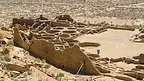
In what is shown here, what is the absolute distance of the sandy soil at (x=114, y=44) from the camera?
21.8 metres

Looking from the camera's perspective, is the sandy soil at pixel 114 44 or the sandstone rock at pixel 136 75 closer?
the sandstone rock at pixel 136 75

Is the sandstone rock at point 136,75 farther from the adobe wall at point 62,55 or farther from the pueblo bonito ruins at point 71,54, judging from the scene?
the adobe wall at point 62,55

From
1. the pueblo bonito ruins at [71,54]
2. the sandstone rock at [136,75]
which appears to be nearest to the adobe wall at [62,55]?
the pueblo bonito ruins at [71,54]

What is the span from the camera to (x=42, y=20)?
3203 cm

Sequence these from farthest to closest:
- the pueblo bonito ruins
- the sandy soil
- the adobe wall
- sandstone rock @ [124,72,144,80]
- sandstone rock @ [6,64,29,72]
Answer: the sandy soil < the adobe wall < sandstone rock @ [124,72,144,80] < the pueblo bonito ruins < sandstone rock @ [6,64,29,72]

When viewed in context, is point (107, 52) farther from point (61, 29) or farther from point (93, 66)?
point (61, 29)

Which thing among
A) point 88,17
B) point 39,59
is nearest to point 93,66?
point 39,59

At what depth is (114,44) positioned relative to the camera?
24859 millimetres

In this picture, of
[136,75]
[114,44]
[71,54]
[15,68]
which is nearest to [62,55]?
[71,54]

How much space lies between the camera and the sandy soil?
21.8 metres

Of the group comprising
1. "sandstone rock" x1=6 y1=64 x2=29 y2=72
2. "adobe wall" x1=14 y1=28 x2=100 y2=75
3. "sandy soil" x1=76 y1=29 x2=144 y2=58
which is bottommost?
"sandy soil" x1=76 y1=29 x2=144 y2=58

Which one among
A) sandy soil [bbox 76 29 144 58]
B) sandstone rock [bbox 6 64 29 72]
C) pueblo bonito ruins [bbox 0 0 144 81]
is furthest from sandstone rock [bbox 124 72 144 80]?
sandstone rock [bbox 6 64 29 72]

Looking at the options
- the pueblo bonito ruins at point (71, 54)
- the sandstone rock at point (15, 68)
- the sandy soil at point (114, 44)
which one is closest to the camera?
→ the sandstone rock at point (15, 68)

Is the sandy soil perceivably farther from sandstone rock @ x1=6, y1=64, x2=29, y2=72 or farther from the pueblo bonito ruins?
sandstone rock @ x1=6, y1=64, x2=29, y2=72
